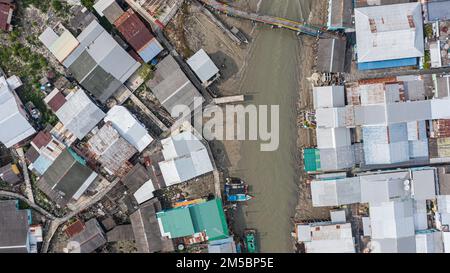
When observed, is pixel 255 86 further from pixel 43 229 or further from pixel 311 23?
pixel 43 229

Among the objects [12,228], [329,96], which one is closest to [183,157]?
[329,96]

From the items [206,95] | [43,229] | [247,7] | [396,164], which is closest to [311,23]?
[247,7]

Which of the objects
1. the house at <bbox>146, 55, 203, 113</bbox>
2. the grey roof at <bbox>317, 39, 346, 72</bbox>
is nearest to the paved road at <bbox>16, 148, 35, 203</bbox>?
the house at <bbox>146, 55, 203, 113</bbox>

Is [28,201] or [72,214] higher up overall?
[28,201]

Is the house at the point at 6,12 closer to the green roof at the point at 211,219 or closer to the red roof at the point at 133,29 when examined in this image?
the red roof at the point at 133,29

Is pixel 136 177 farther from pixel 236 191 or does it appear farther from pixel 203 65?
pixel 203 65
